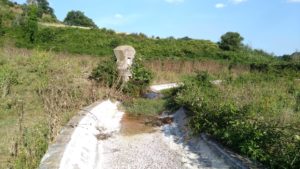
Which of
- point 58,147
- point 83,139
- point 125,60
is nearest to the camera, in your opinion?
point 58,147

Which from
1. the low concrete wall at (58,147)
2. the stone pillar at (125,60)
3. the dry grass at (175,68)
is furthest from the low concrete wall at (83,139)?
the dry grass at (175,68)

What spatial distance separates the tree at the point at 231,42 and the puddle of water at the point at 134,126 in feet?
131

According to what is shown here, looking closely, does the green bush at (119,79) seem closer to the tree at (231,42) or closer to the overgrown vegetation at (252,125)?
the overgrown vegetation at (252,125)

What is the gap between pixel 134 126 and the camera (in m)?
11.9

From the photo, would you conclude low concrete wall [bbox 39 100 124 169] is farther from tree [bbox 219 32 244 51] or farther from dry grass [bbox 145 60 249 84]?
tree [bbox 219 32 244 51]

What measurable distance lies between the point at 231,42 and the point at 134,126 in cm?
4228

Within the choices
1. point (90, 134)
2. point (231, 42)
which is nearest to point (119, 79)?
point (90, 134)

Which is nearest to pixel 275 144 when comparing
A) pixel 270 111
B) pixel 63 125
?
pixel 270 111

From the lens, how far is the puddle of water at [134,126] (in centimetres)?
1127

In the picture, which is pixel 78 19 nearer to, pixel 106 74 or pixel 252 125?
pixel 106 74

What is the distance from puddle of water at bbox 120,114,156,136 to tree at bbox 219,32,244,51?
39912 mm

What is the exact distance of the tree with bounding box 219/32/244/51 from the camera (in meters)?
51.8

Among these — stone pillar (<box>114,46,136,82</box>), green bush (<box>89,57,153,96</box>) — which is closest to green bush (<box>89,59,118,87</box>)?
green bush (<box>89,57,153,96</box>)

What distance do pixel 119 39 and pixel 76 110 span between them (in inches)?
1467
